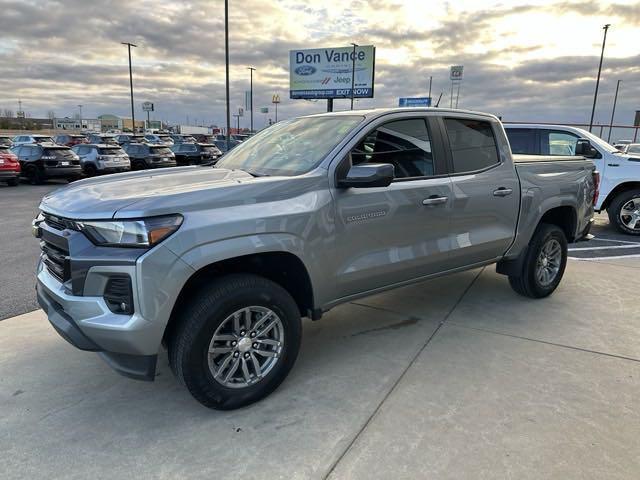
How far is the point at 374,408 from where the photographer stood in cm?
299

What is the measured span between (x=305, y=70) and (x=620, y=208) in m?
32.8

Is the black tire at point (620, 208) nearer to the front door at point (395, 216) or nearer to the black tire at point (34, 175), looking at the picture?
the front door at point (395, 216)

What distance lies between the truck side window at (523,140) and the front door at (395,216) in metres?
5.89

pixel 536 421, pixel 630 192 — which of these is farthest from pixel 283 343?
pixel 630 192

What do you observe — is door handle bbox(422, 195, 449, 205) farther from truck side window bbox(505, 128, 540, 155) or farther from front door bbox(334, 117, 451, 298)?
truck side window bbox(505, 128, 540, 155)

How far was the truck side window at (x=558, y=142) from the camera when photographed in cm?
896

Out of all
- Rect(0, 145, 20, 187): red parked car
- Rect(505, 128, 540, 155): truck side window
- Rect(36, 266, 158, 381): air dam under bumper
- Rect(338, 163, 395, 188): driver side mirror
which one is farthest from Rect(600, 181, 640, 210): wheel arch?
Rect(0, 145, 20, 187): red parked car

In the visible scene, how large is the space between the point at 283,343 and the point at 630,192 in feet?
28.1

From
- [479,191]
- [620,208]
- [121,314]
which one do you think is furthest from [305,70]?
[121,314]

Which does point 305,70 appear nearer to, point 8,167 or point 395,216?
point 8,167

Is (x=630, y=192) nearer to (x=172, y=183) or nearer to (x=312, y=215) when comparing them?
(x=312, y=215)

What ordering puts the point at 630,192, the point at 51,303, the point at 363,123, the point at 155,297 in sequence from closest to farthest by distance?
the point at 155,297 < the point at 51,303 < the point at 363,123 < the point at 630,192

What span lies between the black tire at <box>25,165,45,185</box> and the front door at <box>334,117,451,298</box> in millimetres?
17785

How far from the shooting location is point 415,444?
8.68 feet
